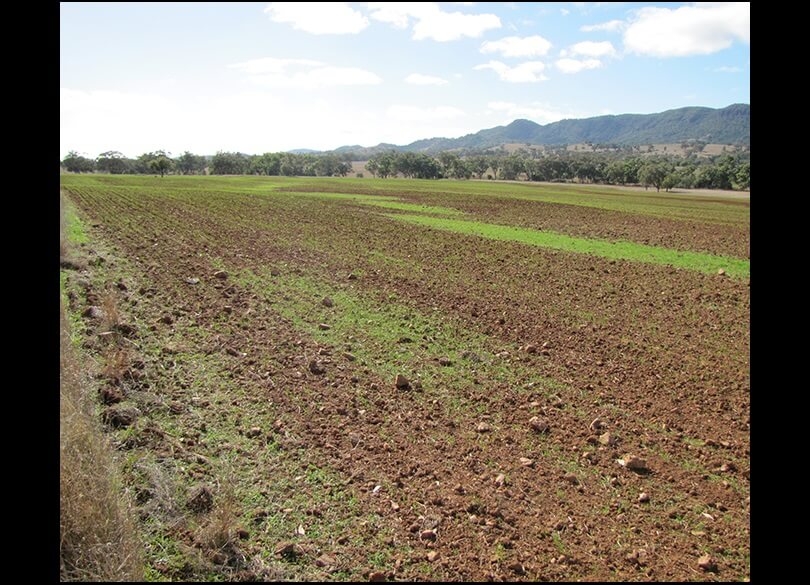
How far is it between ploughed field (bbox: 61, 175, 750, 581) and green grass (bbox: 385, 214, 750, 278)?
2348 mm

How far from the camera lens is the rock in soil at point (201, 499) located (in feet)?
17.1

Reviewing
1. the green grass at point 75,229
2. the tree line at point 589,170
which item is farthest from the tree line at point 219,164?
the green grass at point 75,229

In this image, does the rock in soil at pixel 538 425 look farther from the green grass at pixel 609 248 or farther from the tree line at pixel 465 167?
the tree line at pixel 465 167

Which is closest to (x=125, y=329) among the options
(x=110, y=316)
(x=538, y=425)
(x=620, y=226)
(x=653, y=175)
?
(x=110, y=316)

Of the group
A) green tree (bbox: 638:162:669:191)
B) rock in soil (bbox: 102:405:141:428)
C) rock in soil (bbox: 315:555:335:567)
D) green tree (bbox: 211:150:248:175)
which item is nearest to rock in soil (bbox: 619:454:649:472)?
rock in soil (bbox: 315:555:335:567)

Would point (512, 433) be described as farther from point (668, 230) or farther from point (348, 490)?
point (668, 230)

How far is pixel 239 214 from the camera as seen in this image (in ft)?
104

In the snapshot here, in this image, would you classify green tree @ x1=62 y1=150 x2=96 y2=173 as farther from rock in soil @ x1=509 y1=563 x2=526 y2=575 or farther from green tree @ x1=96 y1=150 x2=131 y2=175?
rock in soil @ x1=509 y1=563 x2=526 y2=575

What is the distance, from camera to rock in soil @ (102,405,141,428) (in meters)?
6.69

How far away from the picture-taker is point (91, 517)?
4.15 m

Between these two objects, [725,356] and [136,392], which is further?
[725,356]

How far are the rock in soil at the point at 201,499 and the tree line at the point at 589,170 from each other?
10688 cm
